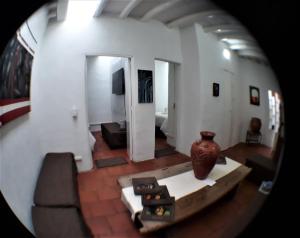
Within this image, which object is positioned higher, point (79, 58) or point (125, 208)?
point (79, 58)

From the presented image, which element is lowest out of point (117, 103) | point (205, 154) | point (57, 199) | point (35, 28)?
point (57, 199)

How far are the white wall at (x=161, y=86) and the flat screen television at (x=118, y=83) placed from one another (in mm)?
74

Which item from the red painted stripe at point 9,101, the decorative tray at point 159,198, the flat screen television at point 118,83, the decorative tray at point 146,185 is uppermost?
the flat screen television at point 118,83

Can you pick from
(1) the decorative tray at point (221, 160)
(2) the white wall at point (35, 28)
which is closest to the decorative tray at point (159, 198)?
(1) the decorative tray at point (221, 160)

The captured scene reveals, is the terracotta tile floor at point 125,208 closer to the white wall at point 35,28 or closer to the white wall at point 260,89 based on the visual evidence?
the white wall at point 260,89

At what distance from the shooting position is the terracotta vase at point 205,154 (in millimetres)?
326

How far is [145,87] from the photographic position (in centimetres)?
37

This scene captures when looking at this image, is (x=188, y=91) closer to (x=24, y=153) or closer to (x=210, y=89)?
(x=210, y=89)

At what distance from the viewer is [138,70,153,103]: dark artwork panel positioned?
0.37m

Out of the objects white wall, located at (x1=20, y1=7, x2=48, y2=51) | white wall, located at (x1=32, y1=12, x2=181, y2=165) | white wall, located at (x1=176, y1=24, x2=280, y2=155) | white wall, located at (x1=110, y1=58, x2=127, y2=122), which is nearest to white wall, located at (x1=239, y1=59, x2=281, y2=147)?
white wall, located at (x1=176, y1=24, x2=280, y2=155)

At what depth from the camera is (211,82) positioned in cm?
35

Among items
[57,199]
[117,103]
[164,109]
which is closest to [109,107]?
[117,103]

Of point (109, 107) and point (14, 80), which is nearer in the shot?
point (14, 80)

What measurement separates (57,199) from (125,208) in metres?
0.16
